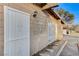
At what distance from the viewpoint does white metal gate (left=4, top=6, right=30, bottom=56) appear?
7.32 ft

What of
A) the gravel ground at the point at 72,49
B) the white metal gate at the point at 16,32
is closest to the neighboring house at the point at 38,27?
the white metal gate at the point at 16,32

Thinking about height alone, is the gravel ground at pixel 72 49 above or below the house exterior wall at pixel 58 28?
below

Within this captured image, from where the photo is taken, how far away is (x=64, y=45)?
7.89ft

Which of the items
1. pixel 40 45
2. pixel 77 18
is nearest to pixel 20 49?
pixel 40 45

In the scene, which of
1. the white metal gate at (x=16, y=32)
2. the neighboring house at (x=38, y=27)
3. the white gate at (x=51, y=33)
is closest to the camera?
the white metal gate at (x=16, y=32)

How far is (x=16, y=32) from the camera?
2348 millimetres

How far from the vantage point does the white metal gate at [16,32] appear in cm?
223

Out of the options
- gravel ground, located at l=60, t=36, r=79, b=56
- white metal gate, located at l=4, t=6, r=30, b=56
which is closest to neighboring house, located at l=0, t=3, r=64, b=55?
white metal gate, located at l=4, t=6, r=30, b=56

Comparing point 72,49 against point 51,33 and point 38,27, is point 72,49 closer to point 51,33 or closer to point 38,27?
point 51,33

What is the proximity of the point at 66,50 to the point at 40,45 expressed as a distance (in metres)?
0.41

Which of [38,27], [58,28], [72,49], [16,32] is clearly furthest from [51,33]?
[16,32]

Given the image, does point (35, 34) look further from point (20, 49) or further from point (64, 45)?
point (64, 45)

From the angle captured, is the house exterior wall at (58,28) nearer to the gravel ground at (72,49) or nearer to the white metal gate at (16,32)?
the gravel ground at (72,49)

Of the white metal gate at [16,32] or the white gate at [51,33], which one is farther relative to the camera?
the white gate at [51,33]
